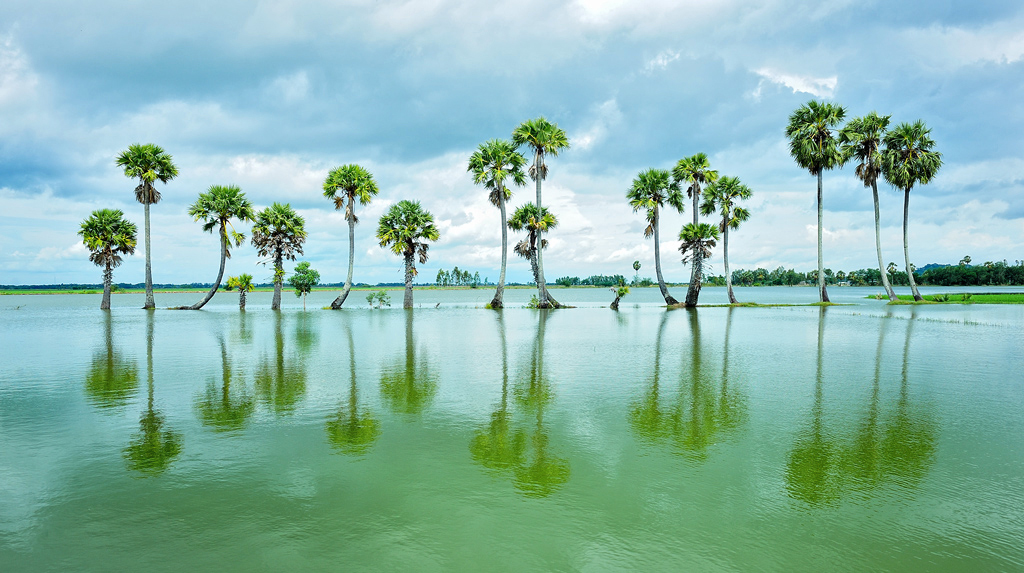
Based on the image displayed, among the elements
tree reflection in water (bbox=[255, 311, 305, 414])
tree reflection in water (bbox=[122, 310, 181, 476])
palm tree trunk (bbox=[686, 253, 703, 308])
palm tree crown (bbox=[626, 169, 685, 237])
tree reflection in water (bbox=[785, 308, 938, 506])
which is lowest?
tree reflection in water (bbox=[255, 311, 305, 414])

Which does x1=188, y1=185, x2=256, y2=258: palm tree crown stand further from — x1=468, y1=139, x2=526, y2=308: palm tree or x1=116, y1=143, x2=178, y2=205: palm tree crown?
x1=468, y1=139, x2=526, y2=308: palm tree

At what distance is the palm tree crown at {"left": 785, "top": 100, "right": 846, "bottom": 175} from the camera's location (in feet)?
167

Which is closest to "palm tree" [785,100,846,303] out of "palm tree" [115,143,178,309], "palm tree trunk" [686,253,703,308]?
"palm tree trunk" [686,253,703,308]

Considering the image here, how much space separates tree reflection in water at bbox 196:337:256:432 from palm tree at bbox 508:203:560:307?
134 ft

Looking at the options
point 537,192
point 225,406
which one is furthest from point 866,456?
point 537,192

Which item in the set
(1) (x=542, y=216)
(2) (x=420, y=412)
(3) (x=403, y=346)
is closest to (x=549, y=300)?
(1) (x=542, y=216)

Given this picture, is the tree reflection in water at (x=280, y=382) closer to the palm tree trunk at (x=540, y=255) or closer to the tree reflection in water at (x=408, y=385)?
the tree reflection in water at (x=408, y=385)

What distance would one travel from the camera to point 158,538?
5.91 meters

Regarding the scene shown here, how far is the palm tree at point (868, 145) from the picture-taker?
52031 mm

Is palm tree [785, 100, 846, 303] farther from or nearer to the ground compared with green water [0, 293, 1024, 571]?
farther from the ground

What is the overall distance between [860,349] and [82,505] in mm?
24364

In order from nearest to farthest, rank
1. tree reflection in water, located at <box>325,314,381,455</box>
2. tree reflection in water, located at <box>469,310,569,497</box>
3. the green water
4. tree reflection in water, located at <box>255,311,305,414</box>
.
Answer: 1. the green water
2. tree reflection in water, located at <box>469,310,569,497</box>
3. tree reflection in water, located at <box>325,314,381,455</box>
4. tree reflection in water, located at <box>255,311,305,414</box>

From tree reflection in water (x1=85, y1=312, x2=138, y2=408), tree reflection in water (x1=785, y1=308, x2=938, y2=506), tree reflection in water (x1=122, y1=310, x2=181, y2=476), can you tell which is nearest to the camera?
tree reflection in water (x1=785, y1=308, x2=938, y2=506)

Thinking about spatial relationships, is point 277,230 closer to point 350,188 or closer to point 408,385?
point 350,188
